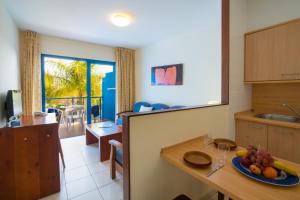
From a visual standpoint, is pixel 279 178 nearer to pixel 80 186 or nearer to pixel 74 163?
pixel 80 186

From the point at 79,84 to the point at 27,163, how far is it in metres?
3.13

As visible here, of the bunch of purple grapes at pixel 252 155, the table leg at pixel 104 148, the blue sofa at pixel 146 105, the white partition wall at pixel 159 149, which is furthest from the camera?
the blue sofa at pixel 146 105

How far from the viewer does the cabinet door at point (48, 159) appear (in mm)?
1817

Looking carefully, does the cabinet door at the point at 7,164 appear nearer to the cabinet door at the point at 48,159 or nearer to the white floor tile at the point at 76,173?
the cabinet door at the point at 48,159

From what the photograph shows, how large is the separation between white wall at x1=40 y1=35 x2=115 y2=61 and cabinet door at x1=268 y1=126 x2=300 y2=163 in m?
4.24

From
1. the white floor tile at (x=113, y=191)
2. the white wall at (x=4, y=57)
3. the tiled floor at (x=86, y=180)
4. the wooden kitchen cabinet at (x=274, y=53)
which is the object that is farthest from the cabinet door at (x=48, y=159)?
the wooden kitchen cabinet at (x=274, y=53)

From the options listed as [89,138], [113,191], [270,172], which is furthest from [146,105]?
[270,172]

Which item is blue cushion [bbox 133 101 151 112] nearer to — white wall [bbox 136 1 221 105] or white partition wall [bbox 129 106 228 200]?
white wall [bbox 136 1 221 105]

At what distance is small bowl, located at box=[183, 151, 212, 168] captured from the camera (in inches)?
41.8

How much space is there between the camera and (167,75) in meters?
3.97

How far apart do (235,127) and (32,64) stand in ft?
13.9

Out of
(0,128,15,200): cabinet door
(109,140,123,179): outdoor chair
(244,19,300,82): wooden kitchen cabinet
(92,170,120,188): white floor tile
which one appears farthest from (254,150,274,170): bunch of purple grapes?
(0,128,15,200): cabinet door

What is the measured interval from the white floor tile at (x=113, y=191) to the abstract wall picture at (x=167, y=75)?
8.31 ft

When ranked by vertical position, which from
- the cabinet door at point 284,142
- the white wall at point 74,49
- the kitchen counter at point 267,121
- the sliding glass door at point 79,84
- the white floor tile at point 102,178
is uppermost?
the white wall at point 74,49
